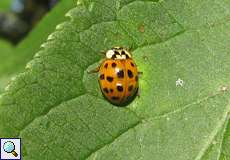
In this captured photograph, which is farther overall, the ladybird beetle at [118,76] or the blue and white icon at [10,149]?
the ladybird beetle at [118,76]

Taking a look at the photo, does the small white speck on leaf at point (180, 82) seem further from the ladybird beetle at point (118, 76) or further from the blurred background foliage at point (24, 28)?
the blurred background foliage at point (24, 28)

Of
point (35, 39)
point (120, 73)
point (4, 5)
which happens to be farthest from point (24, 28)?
point (120, 73)

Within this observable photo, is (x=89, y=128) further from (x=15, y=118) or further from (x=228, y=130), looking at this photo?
(x=228, y=130)

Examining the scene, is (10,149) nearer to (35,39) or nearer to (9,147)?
(9,147)

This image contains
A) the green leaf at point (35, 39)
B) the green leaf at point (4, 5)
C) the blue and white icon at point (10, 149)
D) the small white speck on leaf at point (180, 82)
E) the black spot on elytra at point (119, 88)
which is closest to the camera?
the blue and white icon at point (10, 149)

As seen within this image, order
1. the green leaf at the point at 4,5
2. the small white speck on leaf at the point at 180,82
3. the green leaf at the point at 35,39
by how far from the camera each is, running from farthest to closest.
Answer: the green leaf at the point at 4,5
the green leaf at the point at 35,39
the small white speck on leaf at the point at 180,82

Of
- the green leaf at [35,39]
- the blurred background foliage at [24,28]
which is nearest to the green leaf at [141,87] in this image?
the green leaf at [35,39]
